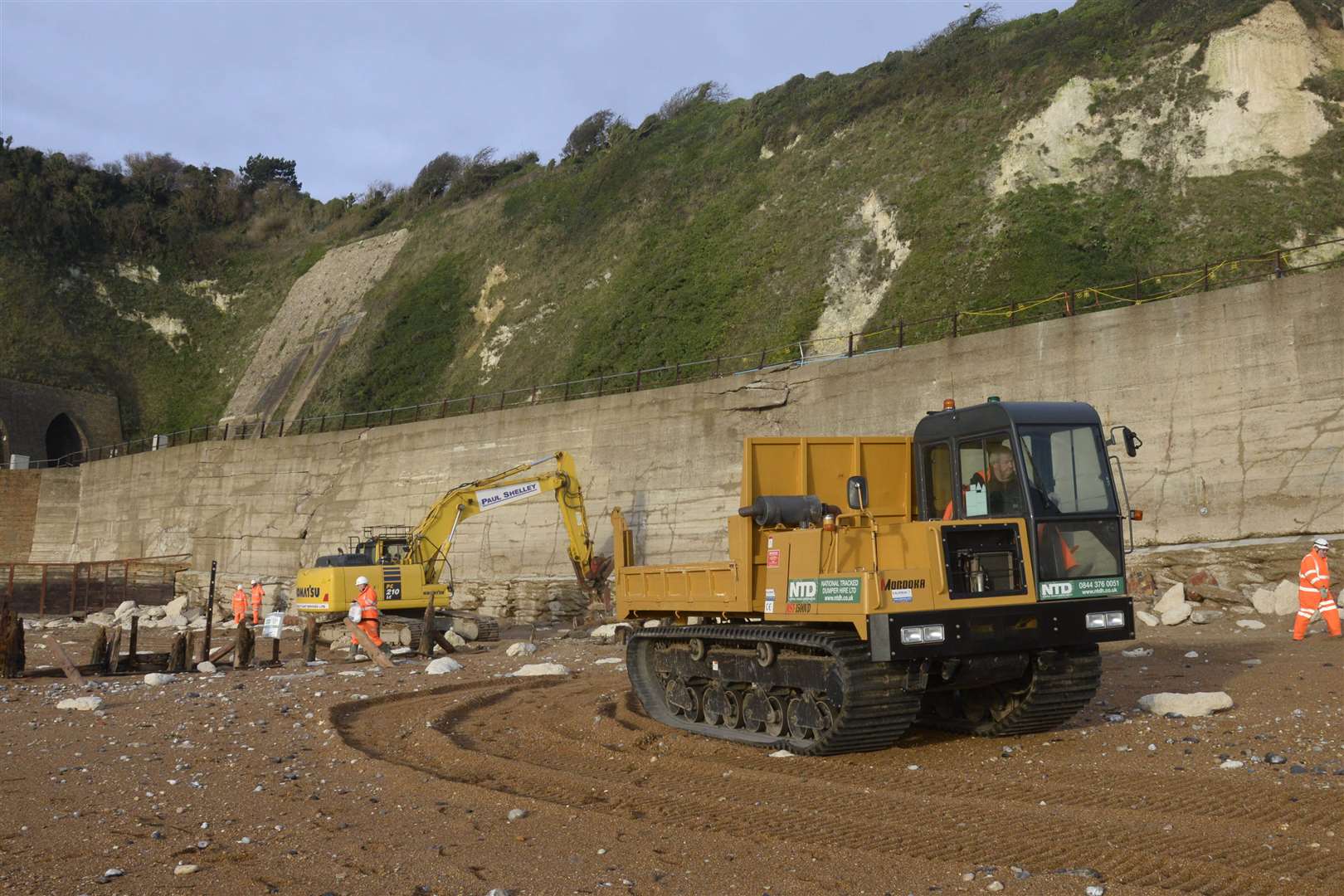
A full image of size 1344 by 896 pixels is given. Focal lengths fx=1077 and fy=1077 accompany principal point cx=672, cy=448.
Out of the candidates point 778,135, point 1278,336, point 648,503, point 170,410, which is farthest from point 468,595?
point 170,410

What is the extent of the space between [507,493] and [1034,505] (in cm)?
1862

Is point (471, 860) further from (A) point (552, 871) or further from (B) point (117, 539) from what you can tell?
(B) point (117, 539)

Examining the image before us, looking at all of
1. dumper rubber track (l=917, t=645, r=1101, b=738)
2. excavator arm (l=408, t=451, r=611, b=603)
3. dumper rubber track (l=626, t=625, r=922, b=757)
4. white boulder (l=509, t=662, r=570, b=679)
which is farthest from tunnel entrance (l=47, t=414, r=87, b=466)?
dumper rubber track (l=917, t=645, r=1101, b=738)

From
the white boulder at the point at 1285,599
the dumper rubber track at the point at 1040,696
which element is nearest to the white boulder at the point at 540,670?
the dumper rubber track at the point at 1040,696

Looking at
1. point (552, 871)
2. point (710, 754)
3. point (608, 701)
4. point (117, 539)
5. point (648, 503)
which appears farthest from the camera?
point (117, 539)

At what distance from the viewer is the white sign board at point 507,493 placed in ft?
84.8

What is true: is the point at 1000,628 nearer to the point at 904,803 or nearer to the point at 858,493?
the point at 858,493

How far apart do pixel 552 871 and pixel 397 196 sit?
2794 inches

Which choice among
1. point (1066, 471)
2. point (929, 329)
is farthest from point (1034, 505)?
point (929, 329)

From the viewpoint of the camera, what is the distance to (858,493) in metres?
8.47

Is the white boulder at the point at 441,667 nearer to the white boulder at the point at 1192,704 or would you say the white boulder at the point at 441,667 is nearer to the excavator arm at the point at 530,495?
the excavator arm at the point at 530,495

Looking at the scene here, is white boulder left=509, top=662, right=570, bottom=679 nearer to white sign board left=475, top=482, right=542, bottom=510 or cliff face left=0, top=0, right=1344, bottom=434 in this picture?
white sign board left=475, top=482, right=542, bottom=510

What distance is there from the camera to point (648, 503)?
2827 cm

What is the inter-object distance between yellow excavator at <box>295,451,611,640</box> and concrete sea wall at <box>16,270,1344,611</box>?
7.94ft
